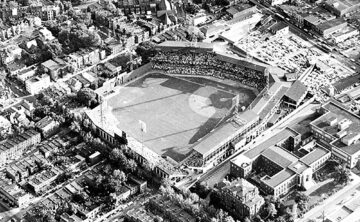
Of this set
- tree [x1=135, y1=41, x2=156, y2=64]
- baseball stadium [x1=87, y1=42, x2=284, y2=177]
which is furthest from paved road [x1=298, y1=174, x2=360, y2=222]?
tree [x1=135, y1=41, x2=156, y2=64]

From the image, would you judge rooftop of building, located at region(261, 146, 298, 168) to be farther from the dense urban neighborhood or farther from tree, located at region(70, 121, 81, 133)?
tree, located at region(70, 121, 81, 133)

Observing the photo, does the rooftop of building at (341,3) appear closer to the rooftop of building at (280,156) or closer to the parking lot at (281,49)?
the parking lot at (281,49)

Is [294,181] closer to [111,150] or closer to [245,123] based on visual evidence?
[245,123]

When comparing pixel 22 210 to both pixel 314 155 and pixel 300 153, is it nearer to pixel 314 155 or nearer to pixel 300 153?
pixel 300 153

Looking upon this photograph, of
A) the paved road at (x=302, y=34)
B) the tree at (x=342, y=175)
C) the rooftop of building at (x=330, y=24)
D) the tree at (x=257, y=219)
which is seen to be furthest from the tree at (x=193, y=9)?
the tree at (x=257, y=219)

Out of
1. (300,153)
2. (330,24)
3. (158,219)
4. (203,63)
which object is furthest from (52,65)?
(330,24)
